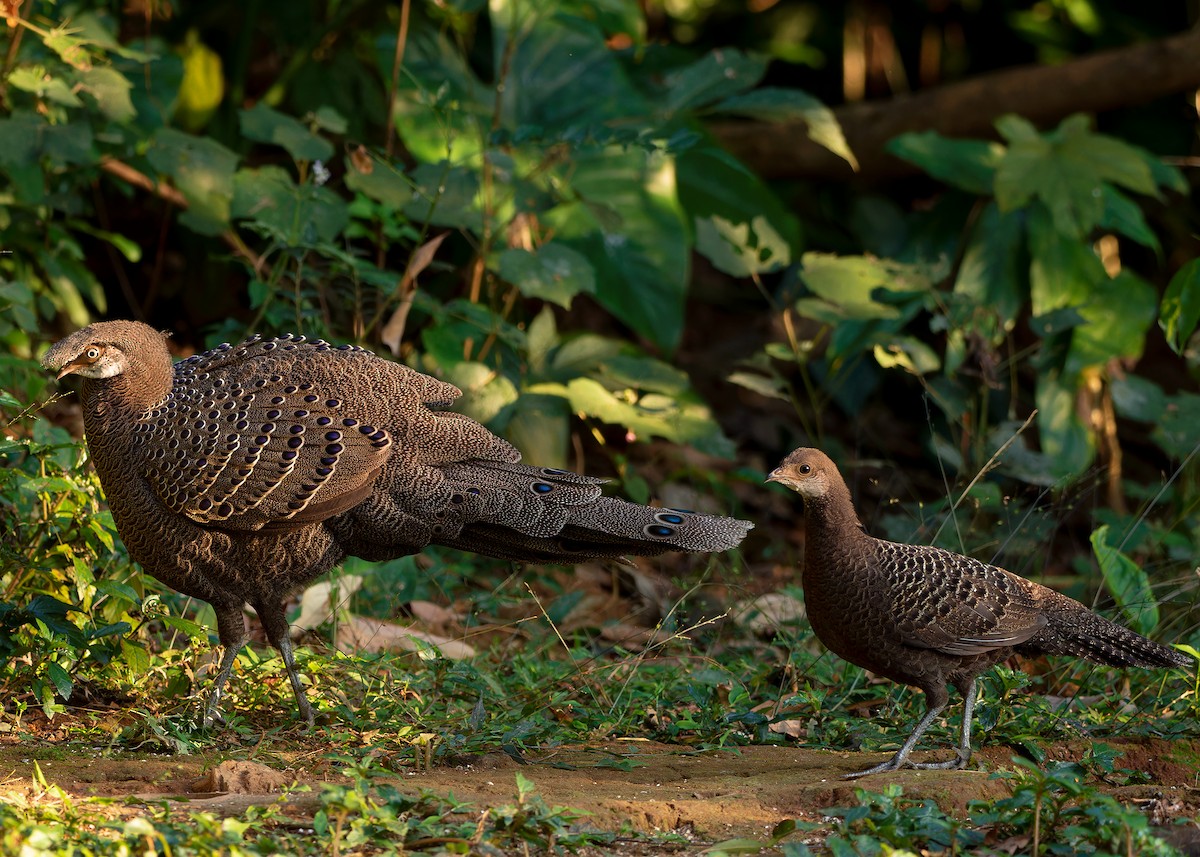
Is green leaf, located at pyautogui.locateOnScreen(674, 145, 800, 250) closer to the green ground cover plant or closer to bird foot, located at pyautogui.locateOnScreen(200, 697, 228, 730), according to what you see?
the green ground cover plant

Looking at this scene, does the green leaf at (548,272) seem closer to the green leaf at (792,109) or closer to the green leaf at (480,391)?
the green leaf at (480,391)

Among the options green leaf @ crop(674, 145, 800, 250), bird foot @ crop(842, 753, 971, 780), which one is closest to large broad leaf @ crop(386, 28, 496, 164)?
green leaf @ crop(674, 145, 800, 250)

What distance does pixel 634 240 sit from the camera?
6.68 meters

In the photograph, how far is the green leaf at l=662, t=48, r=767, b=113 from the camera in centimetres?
670

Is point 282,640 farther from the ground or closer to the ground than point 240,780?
closer to the ground

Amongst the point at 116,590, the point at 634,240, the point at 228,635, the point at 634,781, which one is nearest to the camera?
the point at 634,781

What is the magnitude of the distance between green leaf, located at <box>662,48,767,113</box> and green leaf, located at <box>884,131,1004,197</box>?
87cm

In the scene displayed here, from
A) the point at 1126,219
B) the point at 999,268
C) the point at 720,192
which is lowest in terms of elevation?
the point at 999,268

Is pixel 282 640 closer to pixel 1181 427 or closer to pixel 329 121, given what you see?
pixel 329 121

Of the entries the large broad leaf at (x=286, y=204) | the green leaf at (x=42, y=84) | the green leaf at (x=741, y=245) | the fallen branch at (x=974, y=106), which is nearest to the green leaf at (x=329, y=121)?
the large broad leaf at (x=286, y=204)

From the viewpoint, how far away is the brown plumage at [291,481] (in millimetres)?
3969

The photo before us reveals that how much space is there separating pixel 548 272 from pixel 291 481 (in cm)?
212

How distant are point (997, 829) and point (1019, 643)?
0.88 metres

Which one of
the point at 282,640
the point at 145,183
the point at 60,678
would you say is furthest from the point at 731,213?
the point at 60,678
